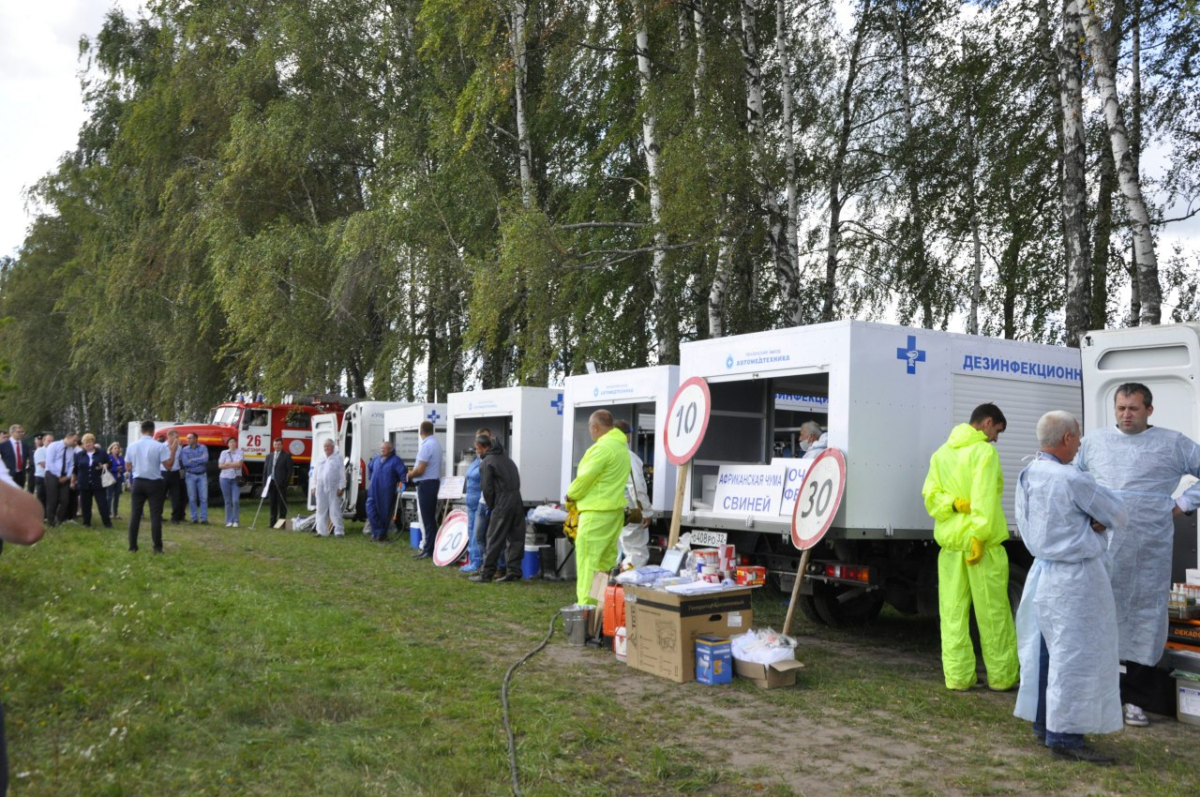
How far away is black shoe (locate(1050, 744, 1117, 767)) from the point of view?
199 inches

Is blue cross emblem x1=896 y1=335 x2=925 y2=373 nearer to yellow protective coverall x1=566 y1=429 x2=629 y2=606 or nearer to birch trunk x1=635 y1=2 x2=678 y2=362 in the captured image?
yellow protective coverall x1=566 y1=429 x2=629 y2=606

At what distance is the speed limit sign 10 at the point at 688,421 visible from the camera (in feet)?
27.7

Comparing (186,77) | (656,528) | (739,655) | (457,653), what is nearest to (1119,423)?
(739,655)

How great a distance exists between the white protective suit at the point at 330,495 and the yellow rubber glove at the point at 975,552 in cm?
1357

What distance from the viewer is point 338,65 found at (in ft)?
79.7

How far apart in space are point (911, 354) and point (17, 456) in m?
14.5

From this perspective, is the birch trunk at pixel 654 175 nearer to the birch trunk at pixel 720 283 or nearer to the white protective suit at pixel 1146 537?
the birch trunk at pixel 720 283

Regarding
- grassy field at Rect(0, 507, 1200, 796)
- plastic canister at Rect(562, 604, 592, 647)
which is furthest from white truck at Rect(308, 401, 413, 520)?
plastic canister at Rect(562, 604, 592, 647)

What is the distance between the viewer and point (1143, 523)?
611cm

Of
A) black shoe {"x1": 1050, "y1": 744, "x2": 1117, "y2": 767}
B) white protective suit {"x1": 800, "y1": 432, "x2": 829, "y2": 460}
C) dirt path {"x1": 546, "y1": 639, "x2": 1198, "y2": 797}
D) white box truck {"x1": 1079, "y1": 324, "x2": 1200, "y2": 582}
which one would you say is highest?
white box truck {"x1": 1079, "y1": 324, "x2": 1200, "y2": 582}

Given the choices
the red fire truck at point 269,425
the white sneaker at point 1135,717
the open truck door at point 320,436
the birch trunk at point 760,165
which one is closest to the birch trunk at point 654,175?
the birch trunk at point 760,165

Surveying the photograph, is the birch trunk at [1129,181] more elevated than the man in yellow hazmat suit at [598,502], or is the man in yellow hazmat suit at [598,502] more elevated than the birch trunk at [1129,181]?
the birch trunk at [1129,181]

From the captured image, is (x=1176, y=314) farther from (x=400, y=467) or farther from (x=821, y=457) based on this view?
(x=400, y=467)

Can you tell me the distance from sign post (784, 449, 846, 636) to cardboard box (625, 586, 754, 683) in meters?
0.46
